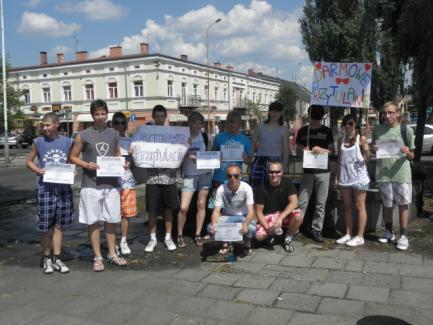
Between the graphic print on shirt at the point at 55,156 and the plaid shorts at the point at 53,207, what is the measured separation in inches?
12.5

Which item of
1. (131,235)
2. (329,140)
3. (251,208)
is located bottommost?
(131,235)

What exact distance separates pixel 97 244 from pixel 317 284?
252 centimetres

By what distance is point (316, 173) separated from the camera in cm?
603

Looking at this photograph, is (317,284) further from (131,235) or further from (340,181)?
(131,235)

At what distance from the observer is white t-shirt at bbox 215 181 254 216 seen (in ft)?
18.2

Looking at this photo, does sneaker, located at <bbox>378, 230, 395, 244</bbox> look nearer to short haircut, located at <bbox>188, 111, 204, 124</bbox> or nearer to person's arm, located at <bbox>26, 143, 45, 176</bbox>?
short haircut, located at <bbox>188, 111, 204, 124</bbox>

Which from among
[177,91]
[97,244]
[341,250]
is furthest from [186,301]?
[177,91]

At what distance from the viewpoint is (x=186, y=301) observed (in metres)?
4.21

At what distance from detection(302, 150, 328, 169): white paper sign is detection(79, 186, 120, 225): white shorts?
247 cm

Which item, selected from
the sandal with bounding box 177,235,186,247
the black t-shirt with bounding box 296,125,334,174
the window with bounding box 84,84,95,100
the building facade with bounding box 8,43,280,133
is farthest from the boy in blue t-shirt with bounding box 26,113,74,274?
the window with bounding box 84,84,95,100

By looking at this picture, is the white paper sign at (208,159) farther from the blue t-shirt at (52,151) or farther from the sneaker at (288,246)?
the blue t-shirt at (52,151)

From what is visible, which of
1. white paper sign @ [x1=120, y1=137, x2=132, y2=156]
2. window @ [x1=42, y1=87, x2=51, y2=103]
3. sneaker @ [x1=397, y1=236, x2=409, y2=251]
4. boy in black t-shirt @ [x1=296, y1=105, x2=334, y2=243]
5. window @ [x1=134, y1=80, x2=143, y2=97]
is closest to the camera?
sneaker @ [x1=397, y1=236, x2=409, y2=251]

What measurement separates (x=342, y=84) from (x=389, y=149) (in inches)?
47.6

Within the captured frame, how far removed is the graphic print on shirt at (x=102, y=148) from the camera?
16.8 feet
